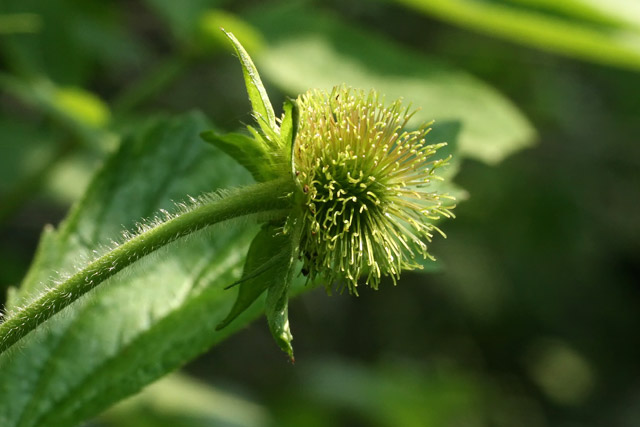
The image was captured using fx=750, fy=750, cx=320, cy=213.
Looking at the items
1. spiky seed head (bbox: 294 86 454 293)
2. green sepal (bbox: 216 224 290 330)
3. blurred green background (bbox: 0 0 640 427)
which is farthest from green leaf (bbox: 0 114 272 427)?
blurred green background (bbox: 0 0 640 427)

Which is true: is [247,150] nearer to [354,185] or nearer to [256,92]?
[256,92]

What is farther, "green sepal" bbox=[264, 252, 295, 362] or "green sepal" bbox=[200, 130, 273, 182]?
"green sepal" bbox=[200, 130, 273, 182]

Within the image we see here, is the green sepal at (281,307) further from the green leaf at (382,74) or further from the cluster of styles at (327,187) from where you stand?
the green leaf at (382,74)

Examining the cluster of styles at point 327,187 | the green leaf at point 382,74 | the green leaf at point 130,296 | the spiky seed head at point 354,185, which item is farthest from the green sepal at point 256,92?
the green leaf at point 382,74

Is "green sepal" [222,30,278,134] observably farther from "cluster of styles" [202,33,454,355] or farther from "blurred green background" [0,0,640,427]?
"blurred green background" [0,0,640,427]

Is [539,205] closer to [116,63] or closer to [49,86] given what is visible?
[116,63]
